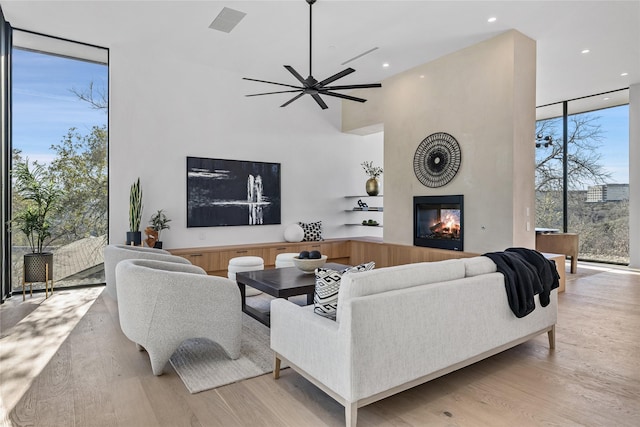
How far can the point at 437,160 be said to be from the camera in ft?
18.8

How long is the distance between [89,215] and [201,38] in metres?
2.86

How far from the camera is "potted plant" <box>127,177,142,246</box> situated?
5.23m

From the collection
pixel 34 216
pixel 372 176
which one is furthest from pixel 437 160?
pixel 34 216

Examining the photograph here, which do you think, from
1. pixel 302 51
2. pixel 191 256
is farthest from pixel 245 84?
pixel 191 256

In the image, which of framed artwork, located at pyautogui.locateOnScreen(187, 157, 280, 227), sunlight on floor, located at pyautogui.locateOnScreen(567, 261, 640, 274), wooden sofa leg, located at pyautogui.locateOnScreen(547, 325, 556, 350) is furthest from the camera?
sunlight on floor, located at pyautogui.locateOnScreen(567, 261, 640, 274)

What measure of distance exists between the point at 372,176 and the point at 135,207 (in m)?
4.53

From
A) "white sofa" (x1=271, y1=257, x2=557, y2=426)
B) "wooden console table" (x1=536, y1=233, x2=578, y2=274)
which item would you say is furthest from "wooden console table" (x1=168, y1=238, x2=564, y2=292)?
"white sofa" (x1=271, y1=257, x2=557, y2=426)

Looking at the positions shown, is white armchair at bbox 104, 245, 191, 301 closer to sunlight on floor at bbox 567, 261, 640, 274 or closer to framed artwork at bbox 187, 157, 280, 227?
framed artwork at bbox 187, 157, 280, 227

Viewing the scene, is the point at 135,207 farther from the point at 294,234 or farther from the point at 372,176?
the point at 372,176

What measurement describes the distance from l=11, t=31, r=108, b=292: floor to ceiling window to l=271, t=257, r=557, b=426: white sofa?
3.98 meters

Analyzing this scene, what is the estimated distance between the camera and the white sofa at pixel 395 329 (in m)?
1.96

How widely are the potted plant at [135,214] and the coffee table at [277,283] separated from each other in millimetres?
2034

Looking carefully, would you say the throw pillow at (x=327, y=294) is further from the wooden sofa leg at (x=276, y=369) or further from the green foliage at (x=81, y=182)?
the green foliage at (x=81, y=182)

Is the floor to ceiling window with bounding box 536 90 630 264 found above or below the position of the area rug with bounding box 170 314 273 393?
above
